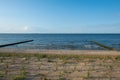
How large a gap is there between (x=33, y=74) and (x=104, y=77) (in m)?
2.57

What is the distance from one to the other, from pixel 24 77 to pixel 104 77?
2787 millimetres

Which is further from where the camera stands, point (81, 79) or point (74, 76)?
point (74, 76)

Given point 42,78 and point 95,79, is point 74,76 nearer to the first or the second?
point 95,79

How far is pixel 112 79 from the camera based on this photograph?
5.67m

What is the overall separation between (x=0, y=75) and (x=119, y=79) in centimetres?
413

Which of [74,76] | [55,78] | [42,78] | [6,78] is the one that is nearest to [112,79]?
[74,76]

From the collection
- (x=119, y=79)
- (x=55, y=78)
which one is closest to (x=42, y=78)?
(x=55, y=78)

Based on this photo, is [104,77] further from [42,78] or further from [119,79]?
[42,78]

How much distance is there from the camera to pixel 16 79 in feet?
17.9

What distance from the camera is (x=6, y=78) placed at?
5.62 metres

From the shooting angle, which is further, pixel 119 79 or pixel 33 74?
pixel 33 74

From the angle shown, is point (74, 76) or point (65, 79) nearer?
point (65, 79)

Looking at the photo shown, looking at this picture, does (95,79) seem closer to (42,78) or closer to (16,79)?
(42,78)

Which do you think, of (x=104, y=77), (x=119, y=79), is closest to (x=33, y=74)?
(x=104, y=77)
